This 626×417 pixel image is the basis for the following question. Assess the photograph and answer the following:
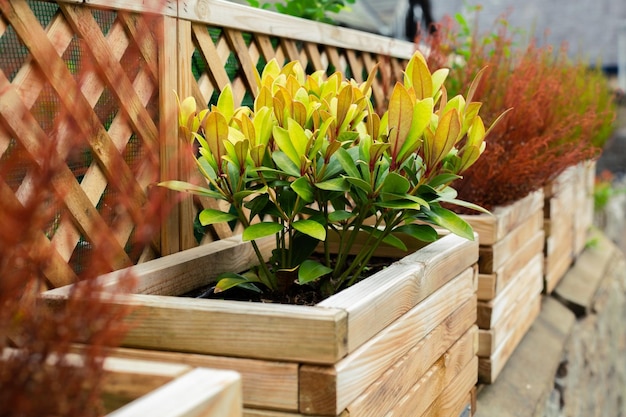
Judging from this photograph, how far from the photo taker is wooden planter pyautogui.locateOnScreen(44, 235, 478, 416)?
1.15m

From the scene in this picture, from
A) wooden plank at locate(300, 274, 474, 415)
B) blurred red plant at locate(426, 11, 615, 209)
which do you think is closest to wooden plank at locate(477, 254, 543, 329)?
blurred red plant at locate(426, 11, 615, 209)

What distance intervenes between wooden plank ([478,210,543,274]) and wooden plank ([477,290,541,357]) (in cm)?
25

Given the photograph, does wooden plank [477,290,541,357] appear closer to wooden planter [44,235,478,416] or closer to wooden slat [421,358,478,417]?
wooden slat [421,358,478,417]

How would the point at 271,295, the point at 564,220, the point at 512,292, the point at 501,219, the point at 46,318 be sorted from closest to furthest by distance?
the point at 46,318 → the point at 271,295 → the point at 501,219 → the point at 512,292 → the point at 564,220

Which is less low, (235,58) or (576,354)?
(235,58)

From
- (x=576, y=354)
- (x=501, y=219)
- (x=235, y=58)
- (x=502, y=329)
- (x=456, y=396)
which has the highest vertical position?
(x=235, y=58)

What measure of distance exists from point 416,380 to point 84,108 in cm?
95

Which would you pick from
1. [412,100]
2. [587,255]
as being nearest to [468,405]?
[412,100]

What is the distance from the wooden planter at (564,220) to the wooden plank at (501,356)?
0.65 m

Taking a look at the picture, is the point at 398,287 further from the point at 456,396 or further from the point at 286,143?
the point at 456,396

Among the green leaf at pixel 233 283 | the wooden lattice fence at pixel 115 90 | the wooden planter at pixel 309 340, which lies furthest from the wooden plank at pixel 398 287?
the wooden lattice fence at pixel 115 90

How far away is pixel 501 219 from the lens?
8.53ft

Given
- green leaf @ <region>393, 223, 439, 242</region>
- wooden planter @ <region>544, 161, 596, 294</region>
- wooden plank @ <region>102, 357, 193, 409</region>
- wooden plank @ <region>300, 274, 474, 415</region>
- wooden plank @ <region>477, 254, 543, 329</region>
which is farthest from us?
wooden planter @ <region>544, 161, 596, 294</region>

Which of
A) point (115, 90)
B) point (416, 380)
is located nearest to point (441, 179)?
point (416, 380)
